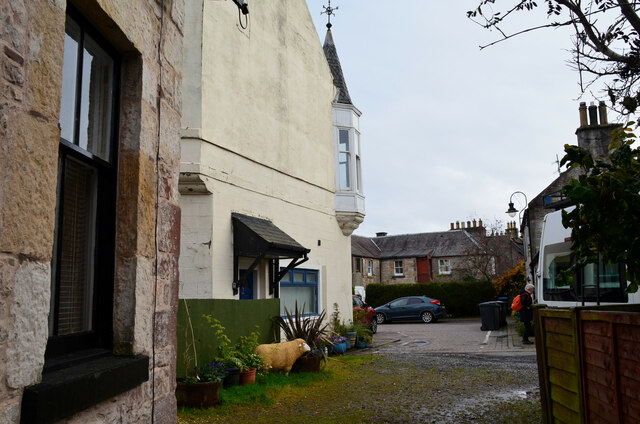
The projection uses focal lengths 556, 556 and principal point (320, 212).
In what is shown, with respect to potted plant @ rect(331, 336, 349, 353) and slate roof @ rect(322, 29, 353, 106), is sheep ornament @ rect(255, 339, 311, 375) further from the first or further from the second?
slate roof @ rect(322, 29, 353, 106)

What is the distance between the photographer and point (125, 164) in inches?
147

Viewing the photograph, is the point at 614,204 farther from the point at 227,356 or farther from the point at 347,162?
the point at 347,162

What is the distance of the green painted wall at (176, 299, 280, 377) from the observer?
859 centimetres

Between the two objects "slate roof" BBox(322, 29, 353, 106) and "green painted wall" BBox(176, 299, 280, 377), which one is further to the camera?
"slate roof" BBox(322, 29, 353, 106)

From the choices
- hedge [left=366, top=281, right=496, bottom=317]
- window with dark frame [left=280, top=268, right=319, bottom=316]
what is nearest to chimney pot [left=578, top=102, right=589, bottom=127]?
hedge [left=366, top=281, right=496, bottom=317]

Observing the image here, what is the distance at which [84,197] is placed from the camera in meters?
3.49

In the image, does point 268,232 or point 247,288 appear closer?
point 268,232

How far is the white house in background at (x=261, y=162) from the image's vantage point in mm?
10406

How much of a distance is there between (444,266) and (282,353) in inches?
1491

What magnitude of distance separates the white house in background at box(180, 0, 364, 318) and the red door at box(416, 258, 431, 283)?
101ft

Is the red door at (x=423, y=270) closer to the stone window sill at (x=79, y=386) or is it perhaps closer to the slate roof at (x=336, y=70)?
the slate roof at (x=336, y=70)

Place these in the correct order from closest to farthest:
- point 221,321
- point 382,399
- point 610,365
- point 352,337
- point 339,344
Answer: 1. point 610,365
2. point 382,399
3. point 221,321
4. point 339,344
5. point 352,337

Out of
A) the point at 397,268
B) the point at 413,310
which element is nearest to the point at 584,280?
the point at 413,310

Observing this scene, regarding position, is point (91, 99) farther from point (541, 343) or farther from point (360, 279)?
point (360, 279)
